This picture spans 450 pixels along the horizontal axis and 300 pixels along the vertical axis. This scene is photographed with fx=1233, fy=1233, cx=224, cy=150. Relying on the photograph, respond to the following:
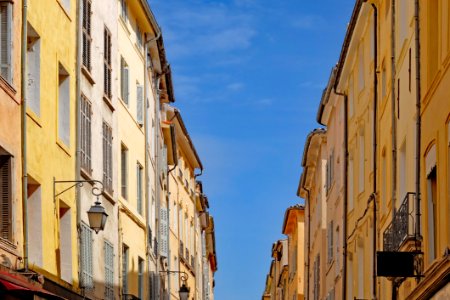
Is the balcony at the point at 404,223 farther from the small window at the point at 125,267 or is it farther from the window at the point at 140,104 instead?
the window at the point at 140,104

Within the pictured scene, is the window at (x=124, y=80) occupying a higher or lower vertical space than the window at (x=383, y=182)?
higher

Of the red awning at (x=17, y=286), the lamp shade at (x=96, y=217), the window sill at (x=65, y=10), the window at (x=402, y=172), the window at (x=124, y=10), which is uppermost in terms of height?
the window at (x=124, y=10)

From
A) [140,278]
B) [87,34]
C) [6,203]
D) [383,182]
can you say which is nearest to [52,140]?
[6,203]

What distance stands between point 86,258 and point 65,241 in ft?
4.75

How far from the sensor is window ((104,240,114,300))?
29156 mm

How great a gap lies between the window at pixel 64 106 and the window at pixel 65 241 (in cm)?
140

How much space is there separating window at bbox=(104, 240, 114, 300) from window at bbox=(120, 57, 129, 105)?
5.05m

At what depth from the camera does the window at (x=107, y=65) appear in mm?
29864

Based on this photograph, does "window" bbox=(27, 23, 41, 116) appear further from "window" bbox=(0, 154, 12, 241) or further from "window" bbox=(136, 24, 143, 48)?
"window" bbox=(136, 24, 143, 48)

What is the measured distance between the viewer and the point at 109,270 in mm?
29625

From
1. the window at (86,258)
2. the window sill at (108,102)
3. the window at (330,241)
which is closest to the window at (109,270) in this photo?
the window at (86,258)

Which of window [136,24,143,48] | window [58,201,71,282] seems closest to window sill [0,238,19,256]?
window [58,201,71,282]

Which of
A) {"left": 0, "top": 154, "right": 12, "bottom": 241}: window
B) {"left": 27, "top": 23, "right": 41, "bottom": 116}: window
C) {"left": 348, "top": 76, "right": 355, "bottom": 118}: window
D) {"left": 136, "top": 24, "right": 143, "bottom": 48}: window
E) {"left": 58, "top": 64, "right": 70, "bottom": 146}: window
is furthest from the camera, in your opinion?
{"left": 348, "top": 76, "right": 355, "bottom": 118}: window

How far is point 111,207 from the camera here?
3019 cm
